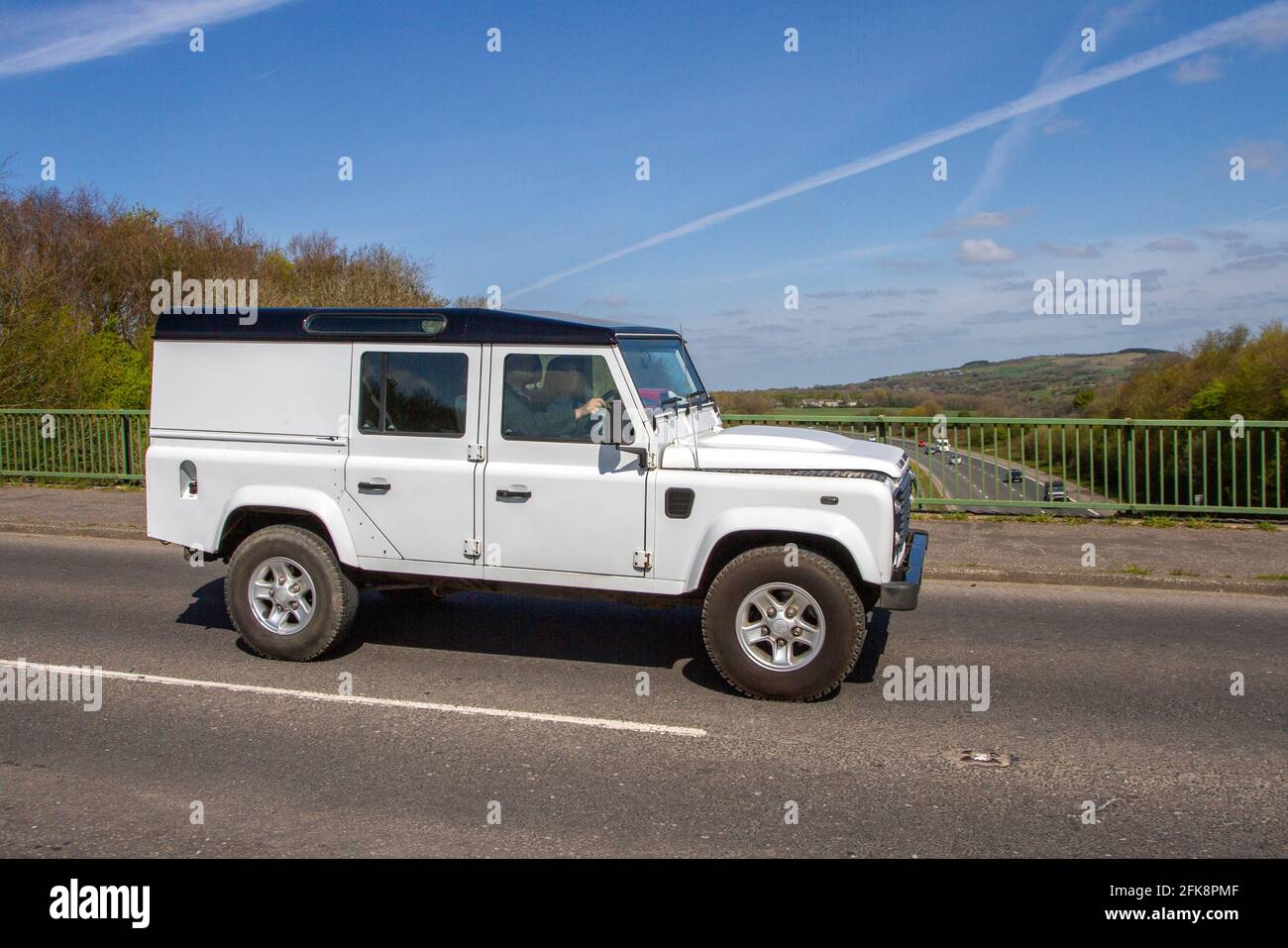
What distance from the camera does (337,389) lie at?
7.16 m

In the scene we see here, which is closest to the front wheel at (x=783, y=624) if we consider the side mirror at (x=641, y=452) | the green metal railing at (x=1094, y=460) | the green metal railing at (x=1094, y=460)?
the side mirror at (x=641, y=452)

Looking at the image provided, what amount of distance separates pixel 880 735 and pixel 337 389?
157 inches

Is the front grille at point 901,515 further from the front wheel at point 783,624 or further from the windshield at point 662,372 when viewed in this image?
the windshield at point 662,372

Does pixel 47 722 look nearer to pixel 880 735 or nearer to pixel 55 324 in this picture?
pixel 880 735

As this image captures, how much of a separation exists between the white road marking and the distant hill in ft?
28.1

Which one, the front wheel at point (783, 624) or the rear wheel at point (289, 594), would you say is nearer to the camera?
the front wheel at point (783, 624)

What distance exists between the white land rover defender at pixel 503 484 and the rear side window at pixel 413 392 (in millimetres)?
12

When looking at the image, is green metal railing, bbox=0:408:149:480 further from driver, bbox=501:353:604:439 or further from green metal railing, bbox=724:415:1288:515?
driver, bbox=501:353:604:439

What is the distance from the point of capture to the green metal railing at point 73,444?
17156 mm

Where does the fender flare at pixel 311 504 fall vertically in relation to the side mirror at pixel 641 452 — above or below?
below

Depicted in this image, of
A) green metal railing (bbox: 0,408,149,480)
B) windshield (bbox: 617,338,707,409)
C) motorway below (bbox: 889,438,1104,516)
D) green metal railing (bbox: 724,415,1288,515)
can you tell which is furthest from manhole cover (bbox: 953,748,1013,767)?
green metal railing (bbox: 0,408,149,480)

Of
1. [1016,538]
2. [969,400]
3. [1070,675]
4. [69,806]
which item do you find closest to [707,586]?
[1070,675]

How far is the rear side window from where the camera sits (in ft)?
22.8

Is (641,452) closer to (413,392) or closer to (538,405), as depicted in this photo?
(538,405)
